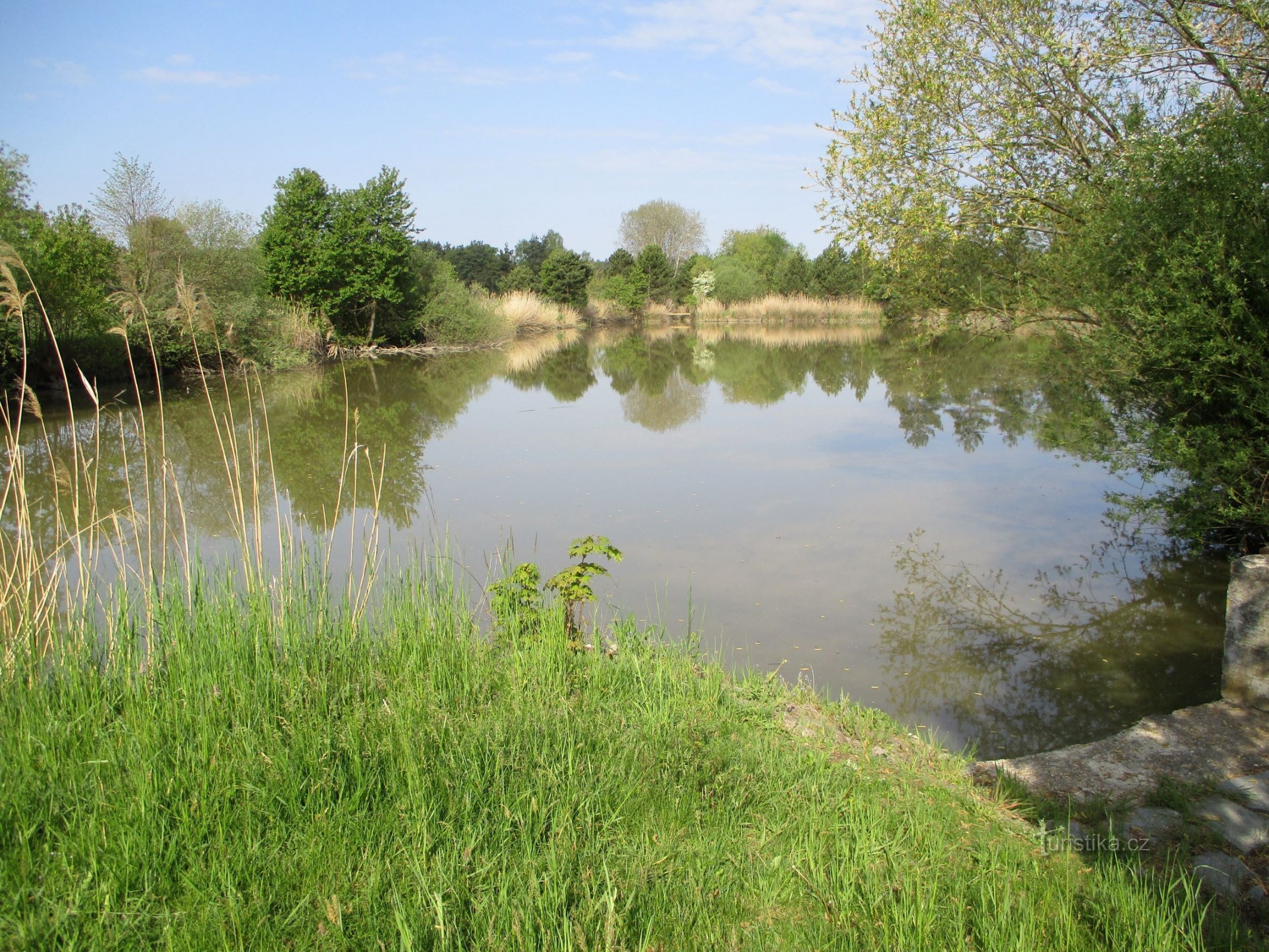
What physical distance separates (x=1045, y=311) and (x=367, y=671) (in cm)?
846

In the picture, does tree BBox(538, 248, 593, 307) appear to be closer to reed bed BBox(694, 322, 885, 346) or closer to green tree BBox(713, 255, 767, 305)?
reed bed BBox(694, 322, 885, 346)

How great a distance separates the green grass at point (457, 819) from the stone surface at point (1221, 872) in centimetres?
12

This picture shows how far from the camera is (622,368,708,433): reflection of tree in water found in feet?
50.4

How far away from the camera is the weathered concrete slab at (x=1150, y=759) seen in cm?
363

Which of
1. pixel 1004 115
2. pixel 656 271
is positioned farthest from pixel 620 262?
pixel 1004 115

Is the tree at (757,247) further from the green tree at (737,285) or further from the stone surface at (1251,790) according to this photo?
the stone surface at (1251,790)

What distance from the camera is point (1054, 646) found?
228 inches

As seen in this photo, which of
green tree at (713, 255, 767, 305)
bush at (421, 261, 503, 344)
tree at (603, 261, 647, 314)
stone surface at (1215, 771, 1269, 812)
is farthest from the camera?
green tree at (713, 255, 767, 305)

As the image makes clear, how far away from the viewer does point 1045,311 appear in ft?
31.0

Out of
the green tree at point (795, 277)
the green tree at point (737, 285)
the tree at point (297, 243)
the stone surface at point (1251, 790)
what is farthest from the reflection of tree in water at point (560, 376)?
the green tree at point (737, 285)

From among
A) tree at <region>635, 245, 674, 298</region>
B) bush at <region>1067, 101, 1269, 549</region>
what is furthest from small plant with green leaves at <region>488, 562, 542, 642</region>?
tree at <region>635, 245, 674, 298</region>

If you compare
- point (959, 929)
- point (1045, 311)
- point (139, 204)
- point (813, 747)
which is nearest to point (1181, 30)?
point (1045, 311)

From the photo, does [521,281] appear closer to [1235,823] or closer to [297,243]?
[297,243]

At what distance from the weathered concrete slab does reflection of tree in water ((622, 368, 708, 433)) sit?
1044 centimetres
